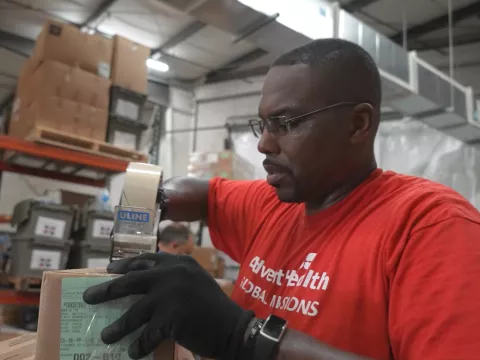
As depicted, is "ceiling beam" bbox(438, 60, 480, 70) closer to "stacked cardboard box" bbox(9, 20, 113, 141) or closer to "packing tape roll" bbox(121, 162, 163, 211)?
"stacked cardboard box" bbox(9, 20, 113, 141)

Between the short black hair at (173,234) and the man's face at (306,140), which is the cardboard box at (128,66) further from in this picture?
the man's face at (306,140)

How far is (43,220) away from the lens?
3.45m

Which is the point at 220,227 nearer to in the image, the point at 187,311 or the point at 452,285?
the point at 187,311

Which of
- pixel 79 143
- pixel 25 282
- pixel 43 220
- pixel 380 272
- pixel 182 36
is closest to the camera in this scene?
pixel 380 272

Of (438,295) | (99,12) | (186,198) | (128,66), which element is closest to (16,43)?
(99,12)

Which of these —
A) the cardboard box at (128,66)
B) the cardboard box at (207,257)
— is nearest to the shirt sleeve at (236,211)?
the cardboard box at (128,66)

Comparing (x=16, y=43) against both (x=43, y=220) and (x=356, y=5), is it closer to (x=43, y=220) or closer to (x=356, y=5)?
(x=43, y=220)

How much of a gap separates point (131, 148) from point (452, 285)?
357 cm

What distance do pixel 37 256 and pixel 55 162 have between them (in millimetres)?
926

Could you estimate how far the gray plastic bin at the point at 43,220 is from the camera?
134 inches

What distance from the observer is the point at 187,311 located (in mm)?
831

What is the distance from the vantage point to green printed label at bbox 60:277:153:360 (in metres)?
0.85

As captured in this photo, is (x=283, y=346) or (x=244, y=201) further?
(x=244, y=201)

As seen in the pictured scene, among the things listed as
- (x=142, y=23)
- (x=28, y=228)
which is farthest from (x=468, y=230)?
(x=142, y=23)
